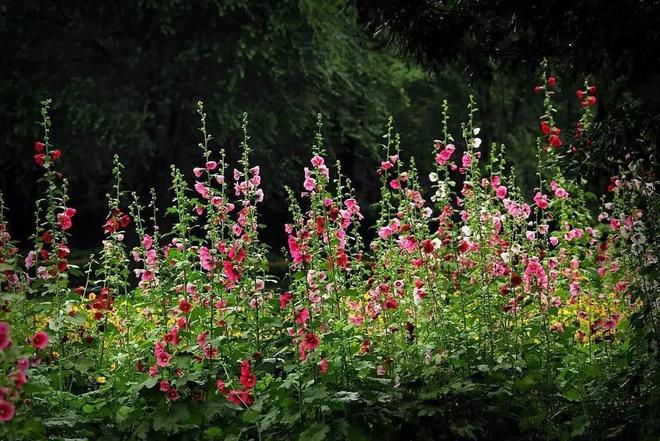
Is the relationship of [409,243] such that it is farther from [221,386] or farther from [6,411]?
[6,411]

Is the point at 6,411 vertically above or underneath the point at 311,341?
underneath

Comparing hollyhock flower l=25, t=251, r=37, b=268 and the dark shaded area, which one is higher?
the dark shaded area

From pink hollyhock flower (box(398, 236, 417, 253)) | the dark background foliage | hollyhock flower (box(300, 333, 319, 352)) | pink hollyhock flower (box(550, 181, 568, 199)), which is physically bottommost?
hollyhock flower (box(300, 333, 319, 352))

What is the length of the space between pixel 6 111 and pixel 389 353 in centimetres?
1180

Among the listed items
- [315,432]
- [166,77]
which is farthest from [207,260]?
[166,77]

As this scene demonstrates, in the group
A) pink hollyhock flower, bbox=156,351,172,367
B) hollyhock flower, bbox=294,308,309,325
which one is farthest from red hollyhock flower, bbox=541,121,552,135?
pink hollyhock flower, bbox=156,351,172,367

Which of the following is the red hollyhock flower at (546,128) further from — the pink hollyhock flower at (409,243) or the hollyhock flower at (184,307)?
the hollyhock flower at (184,307)

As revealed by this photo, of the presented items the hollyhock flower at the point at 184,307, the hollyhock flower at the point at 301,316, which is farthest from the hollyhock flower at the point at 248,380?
the hollyhock flower at the point at 184,307

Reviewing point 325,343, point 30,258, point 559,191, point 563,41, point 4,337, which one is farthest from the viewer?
point 559,191

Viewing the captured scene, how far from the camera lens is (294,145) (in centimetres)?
1803

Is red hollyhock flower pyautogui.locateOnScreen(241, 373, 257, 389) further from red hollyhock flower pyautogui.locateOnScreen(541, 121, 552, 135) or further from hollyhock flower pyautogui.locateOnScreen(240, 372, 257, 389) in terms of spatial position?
red hollyhock flower pyautogui.locateOnScreen(541, 121, 552, 135)

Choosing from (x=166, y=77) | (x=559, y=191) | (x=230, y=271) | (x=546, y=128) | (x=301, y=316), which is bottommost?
(x=301, y=316)

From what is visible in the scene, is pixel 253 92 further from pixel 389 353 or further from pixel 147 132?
pixel 389 353

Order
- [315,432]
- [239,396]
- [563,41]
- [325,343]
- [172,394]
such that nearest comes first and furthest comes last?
[315,432]
[239,396]
[172,394]
[325,343]
[563,41]
